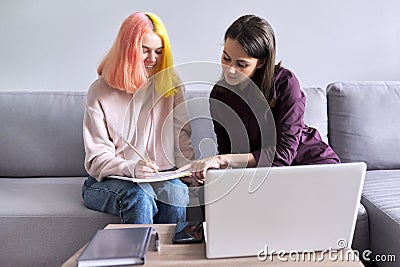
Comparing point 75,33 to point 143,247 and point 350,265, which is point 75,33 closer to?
point 143,247

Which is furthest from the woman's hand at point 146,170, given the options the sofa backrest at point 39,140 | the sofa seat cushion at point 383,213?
the sofa seat cushion at point 383,213

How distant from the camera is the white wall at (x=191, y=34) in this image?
A: 223 centimetres

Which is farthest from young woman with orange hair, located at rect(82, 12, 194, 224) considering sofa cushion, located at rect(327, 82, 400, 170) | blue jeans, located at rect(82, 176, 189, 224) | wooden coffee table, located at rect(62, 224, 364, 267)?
sofa cushion, located at rect(327, 82, 400, 170)

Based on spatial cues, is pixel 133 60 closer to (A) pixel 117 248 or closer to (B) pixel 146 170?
(B) pixel 146 170

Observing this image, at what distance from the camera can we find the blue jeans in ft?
4.85

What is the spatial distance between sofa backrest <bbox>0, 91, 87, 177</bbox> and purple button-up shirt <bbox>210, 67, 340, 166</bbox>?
0.63m

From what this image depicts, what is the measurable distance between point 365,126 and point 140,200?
3.30 ft

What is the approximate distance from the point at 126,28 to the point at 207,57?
70 cm

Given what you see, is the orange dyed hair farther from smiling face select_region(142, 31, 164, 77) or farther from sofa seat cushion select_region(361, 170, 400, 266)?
sofa seat cushion select_region(361, 170, 400, 266)

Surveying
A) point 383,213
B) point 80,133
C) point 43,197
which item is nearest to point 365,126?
point 383,213

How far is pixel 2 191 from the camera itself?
1744 millimetres

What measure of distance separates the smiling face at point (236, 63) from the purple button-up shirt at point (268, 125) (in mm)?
68

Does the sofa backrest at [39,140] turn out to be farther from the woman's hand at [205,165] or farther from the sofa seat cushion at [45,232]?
the woman's hand at [205,165]

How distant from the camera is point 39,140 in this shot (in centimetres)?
195
